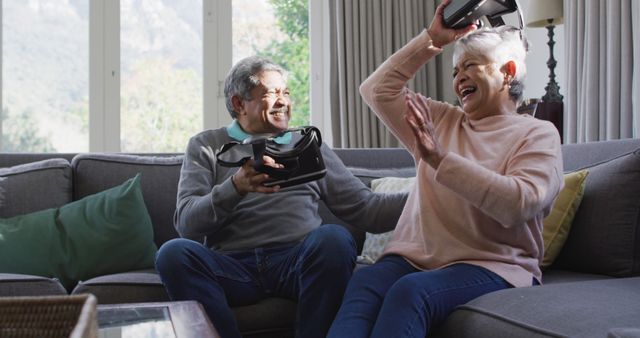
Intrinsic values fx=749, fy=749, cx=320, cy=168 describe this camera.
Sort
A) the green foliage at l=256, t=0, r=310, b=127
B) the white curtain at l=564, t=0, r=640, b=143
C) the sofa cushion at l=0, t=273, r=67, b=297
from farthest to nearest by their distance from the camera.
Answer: the green foliage at l=256, t=0, r=310, b=127 → the white curtain at l=564, t=0, r=640, b=143 → the sofa cushion at l=0, t=273, r=67, b=297

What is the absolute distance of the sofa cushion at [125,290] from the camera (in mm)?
2025

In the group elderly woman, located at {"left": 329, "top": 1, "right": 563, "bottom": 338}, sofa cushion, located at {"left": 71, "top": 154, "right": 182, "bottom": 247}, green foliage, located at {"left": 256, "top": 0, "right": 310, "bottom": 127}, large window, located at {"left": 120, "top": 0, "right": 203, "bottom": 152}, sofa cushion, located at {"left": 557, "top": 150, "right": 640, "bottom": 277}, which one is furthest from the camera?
green foliage, located at {"left": 256, "top": 0, "right": 310, "bottom": 127}

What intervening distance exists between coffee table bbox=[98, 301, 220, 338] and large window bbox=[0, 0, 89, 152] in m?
2.99

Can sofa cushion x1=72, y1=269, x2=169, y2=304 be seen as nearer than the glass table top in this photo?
No

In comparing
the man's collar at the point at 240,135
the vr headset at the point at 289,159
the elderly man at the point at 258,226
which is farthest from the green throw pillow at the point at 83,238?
the vr headset at the point at 289,159

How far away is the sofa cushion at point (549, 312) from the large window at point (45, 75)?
128 inches

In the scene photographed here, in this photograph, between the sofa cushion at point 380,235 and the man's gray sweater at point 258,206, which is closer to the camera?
the man's gray sweater at point 258,206

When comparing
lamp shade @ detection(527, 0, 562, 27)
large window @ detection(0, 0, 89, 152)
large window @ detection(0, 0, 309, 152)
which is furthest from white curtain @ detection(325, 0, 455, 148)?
large window @ detection(0, 0, 89, 152)

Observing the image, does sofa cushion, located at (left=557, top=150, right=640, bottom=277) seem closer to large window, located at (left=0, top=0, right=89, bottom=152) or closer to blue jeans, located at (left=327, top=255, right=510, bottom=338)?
blue jeans, located at (left=327, top=255, right=510, bottom=338)

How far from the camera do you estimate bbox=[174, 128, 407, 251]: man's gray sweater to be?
1.99m

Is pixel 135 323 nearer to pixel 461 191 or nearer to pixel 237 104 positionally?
pixel 461 191

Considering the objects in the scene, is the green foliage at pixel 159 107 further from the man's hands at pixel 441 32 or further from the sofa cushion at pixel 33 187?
the man's hands at pixel 441 32

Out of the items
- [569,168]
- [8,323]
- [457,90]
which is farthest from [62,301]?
[569,168]

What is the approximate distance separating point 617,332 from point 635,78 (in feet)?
8.00
